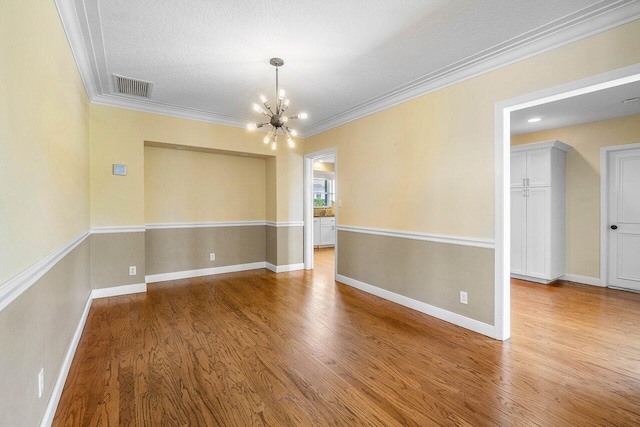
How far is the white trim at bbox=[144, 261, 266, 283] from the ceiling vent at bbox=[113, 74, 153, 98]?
2.62 metres

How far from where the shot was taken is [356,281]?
4.47 m

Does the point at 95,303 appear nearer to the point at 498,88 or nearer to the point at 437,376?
the point at 437,376

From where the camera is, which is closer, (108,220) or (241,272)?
(108,220)

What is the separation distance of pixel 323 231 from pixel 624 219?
6125mm

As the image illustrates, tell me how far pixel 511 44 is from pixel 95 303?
5285mm

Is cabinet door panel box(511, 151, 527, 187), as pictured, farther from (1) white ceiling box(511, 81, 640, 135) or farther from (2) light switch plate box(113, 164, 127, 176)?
(2) light switch plate box(113, 164, 127, 176)

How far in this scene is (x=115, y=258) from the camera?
4027 mm

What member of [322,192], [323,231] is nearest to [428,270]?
[323,231]

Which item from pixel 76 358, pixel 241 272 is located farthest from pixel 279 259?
pixel 76 358

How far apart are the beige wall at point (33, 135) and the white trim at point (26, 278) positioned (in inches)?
1.3

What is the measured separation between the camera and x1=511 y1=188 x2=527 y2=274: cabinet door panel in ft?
16.1

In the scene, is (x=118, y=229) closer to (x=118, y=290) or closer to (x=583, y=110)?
(x=118, y=290)

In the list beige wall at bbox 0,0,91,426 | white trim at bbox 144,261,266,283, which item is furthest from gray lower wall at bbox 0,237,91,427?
white trim at bbox 144,261,266,283

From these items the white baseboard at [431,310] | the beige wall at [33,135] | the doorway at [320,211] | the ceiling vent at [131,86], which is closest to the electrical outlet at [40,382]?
the beige wall at [33,135]
